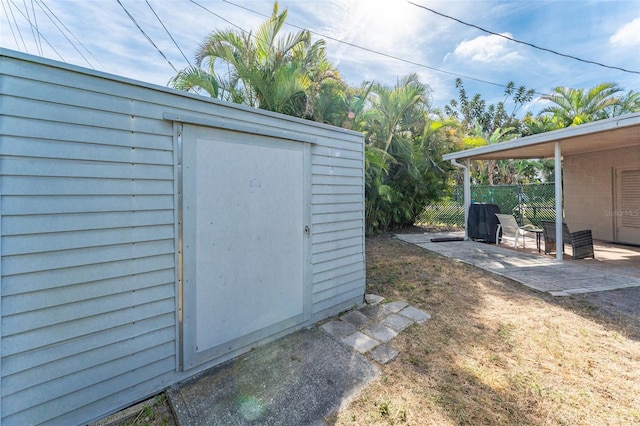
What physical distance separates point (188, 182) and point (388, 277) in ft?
11.7

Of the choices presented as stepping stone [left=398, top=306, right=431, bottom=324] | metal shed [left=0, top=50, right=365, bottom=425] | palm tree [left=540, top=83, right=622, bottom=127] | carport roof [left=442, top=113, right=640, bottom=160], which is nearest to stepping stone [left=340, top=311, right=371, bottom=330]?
stepping stone [left=398, top=306, right=431, bottom=324]

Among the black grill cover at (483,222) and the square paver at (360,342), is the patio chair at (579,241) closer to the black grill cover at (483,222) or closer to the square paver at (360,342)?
the black grill cover at (483,222)

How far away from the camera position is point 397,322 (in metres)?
3.10

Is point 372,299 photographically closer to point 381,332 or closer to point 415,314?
point 415,314

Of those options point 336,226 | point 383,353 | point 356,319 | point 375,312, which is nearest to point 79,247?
point 336,226

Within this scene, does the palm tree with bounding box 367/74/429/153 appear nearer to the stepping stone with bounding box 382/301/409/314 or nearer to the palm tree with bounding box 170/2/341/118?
the palm tree with bounding box 170/2/341/118

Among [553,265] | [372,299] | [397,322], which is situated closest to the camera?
[397,322]

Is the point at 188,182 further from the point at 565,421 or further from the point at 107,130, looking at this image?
the point at 565,421

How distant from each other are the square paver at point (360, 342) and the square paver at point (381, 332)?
7 cm

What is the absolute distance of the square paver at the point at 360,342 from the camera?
2594 millimetres

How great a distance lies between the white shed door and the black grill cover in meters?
6.46

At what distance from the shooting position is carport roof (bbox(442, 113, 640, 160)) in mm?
4359

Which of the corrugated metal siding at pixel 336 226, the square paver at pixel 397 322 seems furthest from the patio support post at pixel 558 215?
the corrugated metal siding at pixel 336 226

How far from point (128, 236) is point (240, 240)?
0.81 metres
